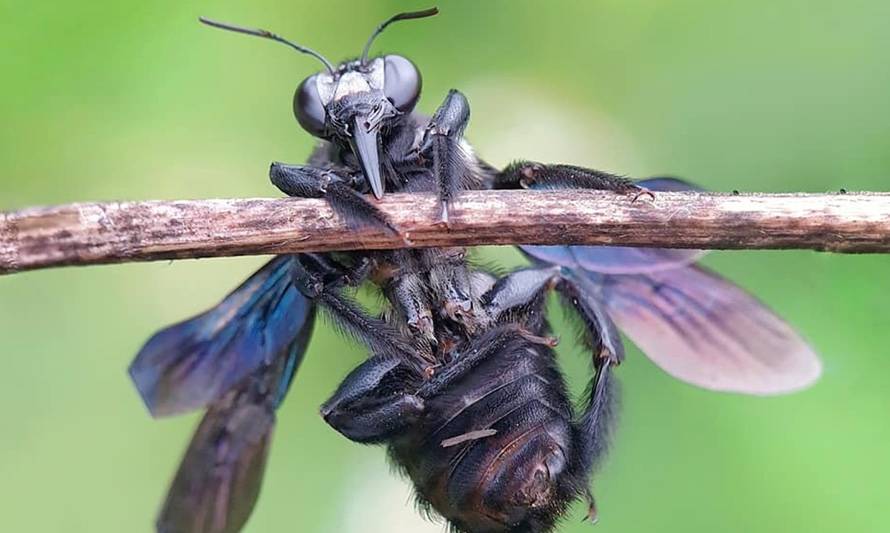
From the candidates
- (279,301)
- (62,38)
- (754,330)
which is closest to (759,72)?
(754,330)

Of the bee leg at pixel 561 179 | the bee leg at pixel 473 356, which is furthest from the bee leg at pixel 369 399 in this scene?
the bee leg at pixel 561 179

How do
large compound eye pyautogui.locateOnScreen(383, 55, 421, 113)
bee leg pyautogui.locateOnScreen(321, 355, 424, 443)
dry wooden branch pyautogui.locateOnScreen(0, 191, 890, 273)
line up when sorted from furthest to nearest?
large compound eye pyautogui.locateOnScreen(383, 55, 421, 113) → bee leg pyautogui.locateOnScreen(321, 355, 424, 443) → dry wooden branch pyautogui.locateOnScreen(0, 191, 890, 273)

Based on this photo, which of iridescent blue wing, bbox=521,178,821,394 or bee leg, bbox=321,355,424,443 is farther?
iridescent blue wing, bbox=521,178,821,394

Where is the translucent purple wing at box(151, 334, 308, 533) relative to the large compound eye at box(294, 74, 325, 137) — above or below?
below

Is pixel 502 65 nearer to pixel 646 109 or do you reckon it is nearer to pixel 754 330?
pixel 646 109

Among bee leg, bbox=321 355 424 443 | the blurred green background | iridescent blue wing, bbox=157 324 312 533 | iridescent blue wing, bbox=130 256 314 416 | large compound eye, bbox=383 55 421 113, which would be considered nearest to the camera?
bee leg, bbox=321 355 424 443

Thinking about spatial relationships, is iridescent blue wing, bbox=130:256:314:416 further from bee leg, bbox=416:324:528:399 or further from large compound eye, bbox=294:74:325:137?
bee leg, bbox=416:324:528:399

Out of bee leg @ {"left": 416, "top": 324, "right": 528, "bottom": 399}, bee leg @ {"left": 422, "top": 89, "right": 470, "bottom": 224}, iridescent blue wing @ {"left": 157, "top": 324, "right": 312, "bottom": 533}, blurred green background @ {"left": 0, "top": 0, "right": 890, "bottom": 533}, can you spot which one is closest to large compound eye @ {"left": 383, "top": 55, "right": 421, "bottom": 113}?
bee leg @ {"left": 422, "top": 89, "right": 470, "bottom": 224}

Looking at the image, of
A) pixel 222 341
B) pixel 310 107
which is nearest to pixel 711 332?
pixel 310 107
